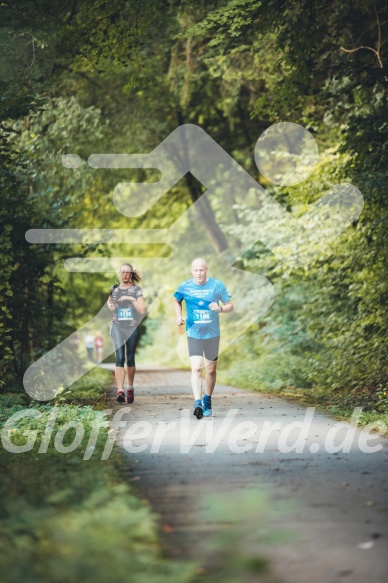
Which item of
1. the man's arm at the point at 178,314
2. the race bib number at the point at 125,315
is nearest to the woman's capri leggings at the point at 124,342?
the race bib number at the point at 125,315

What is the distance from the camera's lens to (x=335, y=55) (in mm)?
16969

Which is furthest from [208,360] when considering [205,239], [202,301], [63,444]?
[205,239]

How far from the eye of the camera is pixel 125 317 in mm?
14234

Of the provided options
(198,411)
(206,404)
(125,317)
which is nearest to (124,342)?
(125,317)

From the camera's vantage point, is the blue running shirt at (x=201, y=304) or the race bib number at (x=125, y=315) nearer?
the blue running shirt at (x=201, y=304)

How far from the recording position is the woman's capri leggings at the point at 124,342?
14.2m

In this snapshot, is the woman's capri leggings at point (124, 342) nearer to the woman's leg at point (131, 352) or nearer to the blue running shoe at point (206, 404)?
the woman's leg at point (131, 352)

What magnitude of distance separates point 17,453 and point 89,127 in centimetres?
1570

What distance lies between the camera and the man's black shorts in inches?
482

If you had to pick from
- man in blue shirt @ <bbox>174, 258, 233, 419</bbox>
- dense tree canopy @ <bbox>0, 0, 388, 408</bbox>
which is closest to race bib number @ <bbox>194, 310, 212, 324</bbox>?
man in blue shirt @ <bbox>174, 258, 233, 419</bbox>

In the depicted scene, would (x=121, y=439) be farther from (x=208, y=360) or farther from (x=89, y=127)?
(x=89, y=127)

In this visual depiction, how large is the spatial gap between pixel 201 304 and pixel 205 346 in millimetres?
606

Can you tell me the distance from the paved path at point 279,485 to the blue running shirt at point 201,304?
112 centimetres

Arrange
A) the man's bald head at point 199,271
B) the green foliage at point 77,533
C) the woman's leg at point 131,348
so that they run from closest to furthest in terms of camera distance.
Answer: the green foliage at point 77,533, the man's bald head at point 199,271, the woman's leg at point 131,348
